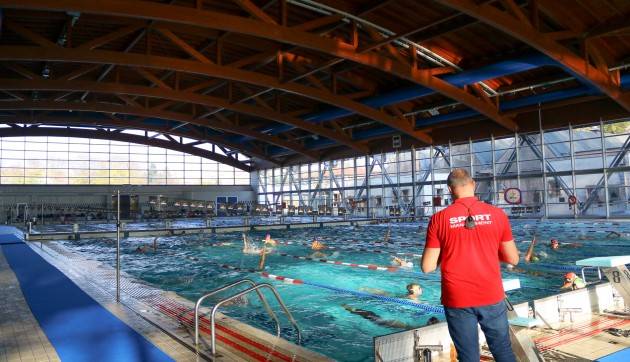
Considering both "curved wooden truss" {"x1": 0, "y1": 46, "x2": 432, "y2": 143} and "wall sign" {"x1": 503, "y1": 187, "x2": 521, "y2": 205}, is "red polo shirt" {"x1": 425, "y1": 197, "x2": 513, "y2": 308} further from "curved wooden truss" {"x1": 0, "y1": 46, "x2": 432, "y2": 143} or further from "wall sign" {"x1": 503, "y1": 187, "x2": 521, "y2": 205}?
"wall sign" {"x1": 503, "y1": 187, "x2": 521, "y2": 205}

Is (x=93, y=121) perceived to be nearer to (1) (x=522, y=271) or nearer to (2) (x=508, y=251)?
(1) (x=522, y=271)

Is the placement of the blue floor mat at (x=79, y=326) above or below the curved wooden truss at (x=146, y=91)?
below

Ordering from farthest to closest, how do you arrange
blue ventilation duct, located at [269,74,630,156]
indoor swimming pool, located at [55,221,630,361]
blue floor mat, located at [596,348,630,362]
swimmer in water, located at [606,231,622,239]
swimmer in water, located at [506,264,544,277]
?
blue ventilation duct, located at [269,74,630,156] < swimmer in water, located at [606,231,622,239] < swimmer in water, located at [506,264,544,277] < indoor swimming pool, located at [55,221,630,361] < blue floor mat, located at [596,348,630,362]

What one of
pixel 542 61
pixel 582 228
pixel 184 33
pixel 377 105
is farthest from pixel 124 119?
pixel 582 228

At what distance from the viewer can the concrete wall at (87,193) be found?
34469 millimetres

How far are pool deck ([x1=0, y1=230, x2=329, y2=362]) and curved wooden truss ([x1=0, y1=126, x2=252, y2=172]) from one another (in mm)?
31472

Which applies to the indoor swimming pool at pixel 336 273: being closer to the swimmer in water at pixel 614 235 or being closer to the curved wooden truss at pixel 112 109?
the swimmer in water at pixel 614 235

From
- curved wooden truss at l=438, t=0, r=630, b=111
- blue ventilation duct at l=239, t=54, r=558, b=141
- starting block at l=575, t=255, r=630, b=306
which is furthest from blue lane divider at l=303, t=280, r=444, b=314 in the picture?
blue ventilation duct at l=239, t=54, r=558, b=141

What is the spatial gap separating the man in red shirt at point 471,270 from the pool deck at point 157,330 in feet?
5.13

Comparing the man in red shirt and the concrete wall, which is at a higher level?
the concrete wall

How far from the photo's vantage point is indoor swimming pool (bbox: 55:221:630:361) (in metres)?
6.00

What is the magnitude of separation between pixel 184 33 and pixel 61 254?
9306 mm

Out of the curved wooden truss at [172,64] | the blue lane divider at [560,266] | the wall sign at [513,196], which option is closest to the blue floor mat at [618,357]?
the blue lane divider at [560,266]

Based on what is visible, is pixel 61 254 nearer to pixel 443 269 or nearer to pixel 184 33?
pixel 184 33
